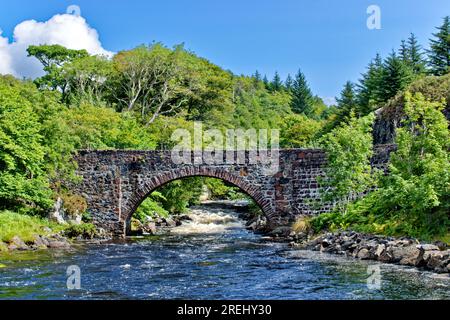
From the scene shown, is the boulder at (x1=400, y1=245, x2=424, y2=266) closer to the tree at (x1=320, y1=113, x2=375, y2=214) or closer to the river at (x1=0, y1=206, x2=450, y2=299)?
the river at (x1=0, y1=206, x2=450, y2=299)

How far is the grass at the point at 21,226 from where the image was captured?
22.5 m

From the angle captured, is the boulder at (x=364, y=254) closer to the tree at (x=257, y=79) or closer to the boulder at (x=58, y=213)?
the boulder at (x=58, y=213)

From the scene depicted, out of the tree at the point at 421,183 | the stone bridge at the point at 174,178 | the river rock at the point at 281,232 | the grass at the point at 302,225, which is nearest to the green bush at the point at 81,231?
the stone bridge at the point at 174,178

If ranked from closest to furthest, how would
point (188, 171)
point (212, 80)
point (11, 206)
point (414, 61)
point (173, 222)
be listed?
1. point (11, 206)
2. point (188, 171)
3. point (173, 222)
4. point (414, 61)
5. point (212, 80)

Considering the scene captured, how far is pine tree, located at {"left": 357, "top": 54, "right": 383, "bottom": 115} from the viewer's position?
124 feet

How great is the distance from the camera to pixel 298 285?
1448 centimetres

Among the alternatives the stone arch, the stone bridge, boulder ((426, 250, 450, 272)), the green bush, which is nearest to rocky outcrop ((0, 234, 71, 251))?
the green bush

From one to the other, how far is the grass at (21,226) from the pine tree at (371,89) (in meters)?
22.4

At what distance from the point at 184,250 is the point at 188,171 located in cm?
561

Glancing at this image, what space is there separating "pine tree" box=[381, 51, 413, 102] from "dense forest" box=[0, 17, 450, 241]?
0.07 metres

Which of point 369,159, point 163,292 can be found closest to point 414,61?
point 369,159

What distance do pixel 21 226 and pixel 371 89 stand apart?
2626 centimetres

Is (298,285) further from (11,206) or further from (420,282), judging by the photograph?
(11,206)

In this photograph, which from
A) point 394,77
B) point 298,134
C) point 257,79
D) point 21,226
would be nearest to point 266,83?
point 257,79
